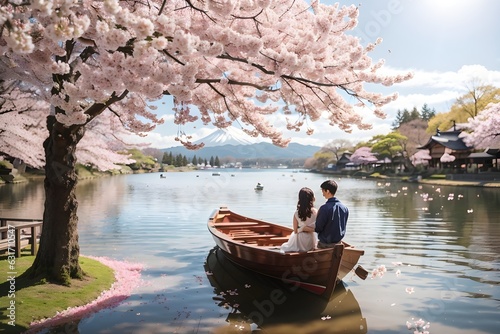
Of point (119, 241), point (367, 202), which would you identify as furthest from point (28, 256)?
point (367, 202)

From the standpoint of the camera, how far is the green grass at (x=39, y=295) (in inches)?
221

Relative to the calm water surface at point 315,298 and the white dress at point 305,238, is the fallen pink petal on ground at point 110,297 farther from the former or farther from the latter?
the white dress at point 305,238

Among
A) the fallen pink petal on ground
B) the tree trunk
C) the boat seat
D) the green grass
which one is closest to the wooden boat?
the boat seat

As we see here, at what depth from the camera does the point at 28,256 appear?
28.2 ft

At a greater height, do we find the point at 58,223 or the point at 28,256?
the point at 58,223

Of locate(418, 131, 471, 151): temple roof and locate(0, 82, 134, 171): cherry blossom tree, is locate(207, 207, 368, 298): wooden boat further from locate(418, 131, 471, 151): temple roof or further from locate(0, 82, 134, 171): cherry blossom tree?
locate(418, 131, 471, 151): temple roof

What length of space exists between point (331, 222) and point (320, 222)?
202 mm

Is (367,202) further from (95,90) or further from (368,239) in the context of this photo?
(95,90)

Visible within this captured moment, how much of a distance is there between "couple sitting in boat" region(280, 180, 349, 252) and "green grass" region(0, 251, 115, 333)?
11.9 ft

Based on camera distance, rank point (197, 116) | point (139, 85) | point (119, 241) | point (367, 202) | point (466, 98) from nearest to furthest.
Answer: point (139, 85), point (197, 116), point (119, 241), point (367, 202), point (466, 98)

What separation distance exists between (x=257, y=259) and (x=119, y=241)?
714 cm

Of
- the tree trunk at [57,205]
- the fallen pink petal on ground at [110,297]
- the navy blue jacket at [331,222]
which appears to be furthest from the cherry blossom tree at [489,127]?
the tree trunk at [57,205]

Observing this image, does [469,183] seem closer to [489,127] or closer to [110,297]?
[489,127]

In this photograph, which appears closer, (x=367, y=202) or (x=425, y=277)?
(x=425, y=277)
